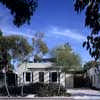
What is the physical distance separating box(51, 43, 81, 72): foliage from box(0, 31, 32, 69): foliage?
6740mm

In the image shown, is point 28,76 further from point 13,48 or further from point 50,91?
point 50,91

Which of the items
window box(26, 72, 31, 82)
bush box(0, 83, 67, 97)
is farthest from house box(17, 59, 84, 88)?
bush box(0, 83, 67, 97)

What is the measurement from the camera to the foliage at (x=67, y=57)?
162 feet

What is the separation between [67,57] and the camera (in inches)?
1983

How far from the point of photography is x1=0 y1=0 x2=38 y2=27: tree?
307 inches

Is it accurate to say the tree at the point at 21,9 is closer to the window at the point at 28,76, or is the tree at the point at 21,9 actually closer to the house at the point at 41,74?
the house at the point at 41,74

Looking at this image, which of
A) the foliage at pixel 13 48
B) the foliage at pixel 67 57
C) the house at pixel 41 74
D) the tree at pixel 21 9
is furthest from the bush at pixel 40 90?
the foliage at pixel 67 57

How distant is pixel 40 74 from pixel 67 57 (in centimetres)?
1083

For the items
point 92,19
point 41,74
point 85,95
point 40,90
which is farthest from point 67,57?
point 92,19

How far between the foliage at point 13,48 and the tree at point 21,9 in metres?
33.3

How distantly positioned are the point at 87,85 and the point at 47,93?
28.1 m

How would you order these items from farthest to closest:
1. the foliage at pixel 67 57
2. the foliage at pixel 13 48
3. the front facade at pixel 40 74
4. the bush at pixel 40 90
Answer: the foliage at pixel 67 57, the foliage at pixel 13 48, the front facade at pixel 40 74, the bush at pixel 40 90

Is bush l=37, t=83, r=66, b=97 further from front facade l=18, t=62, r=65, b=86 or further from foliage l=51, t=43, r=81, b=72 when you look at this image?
foliage l=51, t=43, r=81, b=72

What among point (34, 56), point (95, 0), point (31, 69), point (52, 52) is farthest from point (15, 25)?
point (52, 52)
